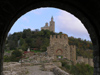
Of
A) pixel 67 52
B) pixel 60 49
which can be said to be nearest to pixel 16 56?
pixel 60 49

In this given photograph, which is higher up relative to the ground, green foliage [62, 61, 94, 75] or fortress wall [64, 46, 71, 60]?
fortress wall [64, 46, 71, 60]

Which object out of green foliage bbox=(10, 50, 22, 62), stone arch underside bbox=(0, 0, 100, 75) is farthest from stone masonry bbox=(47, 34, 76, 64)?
stone arch underside bbox=(0, 0, 100, 75)

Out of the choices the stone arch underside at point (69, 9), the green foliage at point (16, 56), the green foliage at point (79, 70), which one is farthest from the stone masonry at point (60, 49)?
the stone arch underside at point (69, 9)

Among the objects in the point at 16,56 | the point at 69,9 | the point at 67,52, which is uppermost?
the point at 69,9

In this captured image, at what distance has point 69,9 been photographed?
365 cm

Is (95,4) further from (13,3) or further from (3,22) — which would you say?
(3,22)

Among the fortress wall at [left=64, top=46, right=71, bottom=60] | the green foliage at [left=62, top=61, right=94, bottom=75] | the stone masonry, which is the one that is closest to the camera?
the green foliage at [left=62, top=61, right=94, bottom=75]

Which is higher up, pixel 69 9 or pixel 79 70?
pixel 69 9

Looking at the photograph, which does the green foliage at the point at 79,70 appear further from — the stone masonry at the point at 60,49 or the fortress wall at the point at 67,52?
the fortress wall at the point at 67,52

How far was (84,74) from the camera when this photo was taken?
19.3 metres

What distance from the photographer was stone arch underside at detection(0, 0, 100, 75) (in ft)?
10.0

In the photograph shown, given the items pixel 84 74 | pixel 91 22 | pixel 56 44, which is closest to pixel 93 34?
pixel 91 22

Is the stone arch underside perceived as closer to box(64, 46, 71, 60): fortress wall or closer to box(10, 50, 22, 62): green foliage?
box(10, 50, 22, 62): green foliage

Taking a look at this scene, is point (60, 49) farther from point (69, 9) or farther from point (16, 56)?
point (69, 9)
